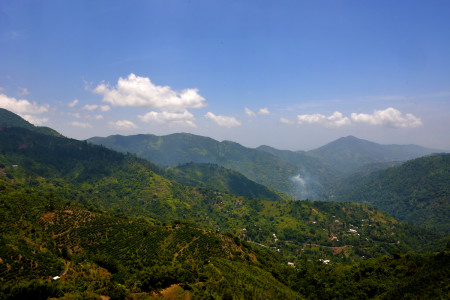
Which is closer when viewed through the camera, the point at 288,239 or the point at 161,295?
the point at 161,295

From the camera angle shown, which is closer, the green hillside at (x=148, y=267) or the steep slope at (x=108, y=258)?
the steep slope at (x=108, y=258)

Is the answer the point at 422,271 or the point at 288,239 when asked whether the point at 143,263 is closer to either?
the point at 422,271

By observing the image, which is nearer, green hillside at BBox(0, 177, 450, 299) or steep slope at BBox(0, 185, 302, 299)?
steep slope at BBox(0, 185, 302, 299)

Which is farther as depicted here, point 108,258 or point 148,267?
point 108,258

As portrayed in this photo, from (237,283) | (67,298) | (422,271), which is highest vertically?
(67,298)

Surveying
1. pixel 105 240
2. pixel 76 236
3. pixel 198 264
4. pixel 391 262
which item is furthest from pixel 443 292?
pixel 76 236

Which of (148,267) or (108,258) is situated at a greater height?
(108,258)

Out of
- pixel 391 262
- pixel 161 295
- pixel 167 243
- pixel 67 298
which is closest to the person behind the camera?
pixel 67 298

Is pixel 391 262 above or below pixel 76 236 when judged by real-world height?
below

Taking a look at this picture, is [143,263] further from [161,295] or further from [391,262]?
[391,262]

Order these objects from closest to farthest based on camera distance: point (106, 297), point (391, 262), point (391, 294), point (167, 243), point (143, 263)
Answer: point (106, 297) → point (391, 294) → point (143, 263) → point (391, 262) → point (167, 243)
